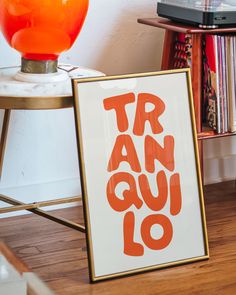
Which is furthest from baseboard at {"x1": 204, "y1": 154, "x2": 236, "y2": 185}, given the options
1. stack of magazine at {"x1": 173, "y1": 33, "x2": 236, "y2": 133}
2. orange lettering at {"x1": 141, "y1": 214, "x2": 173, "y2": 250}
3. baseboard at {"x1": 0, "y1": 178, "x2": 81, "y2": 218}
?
orange lettering at {"x1": 141, "y1": 214, "x2": 173, "y2": 250}

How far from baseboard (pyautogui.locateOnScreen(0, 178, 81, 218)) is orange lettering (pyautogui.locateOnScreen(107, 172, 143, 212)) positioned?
53 centimetres

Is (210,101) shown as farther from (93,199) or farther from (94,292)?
(94,292)

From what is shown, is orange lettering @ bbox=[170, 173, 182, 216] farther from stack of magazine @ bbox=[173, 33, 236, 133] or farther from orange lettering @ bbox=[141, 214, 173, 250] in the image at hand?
stack of magazine @ bbox=[173, 33, 236, 133]

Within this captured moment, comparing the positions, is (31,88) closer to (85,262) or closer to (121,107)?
(121,107)

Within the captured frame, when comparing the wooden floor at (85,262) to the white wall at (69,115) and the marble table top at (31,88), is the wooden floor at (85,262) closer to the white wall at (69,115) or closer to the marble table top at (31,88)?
the white wall at (69,115)

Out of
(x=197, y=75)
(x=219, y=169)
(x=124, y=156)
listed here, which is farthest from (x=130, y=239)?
(x=219, y=169)

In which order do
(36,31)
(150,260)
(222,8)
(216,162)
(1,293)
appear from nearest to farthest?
(1,293), (36,31), (150,260), (222,8), (216,162)

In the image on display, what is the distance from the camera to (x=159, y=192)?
1.96 metres

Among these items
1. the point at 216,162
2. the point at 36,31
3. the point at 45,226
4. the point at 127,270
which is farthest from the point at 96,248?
the point at 216,162

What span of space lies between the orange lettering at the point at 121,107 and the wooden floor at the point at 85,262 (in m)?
0.41

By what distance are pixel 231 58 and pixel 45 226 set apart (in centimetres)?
79

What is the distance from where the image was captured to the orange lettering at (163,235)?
1933 mm

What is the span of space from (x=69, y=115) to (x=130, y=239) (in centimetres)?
62

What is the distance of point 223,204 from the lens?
2492mm
